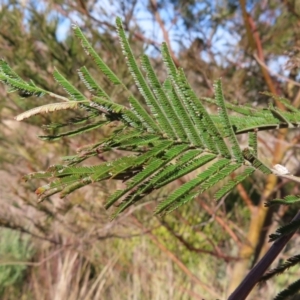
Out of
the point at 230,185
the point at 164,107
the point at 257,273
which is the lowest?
the point at 257,273

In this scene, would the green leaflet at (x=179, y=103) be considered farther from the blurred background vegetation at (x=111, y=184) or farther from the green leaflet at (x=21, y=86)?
the blurred background vegetation at (x=111, y=184)

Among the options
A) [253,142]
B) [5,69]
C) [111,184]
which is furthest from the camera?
[111,184]

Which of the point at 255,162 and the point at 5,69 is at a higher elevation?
the point at 5,69

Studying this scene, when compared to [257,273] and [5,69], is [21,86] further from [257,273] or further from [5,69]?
[257,273]

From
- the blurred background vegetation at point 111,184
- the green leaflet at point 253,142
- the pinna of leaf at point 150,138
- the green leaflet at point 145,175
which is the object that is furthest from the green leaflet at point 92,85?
the blurred background vegetation at point 111,184

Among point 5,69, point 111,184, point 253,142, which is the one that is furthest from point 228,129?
point 111,184

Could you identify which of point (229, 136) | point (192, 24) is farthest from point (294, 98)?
point (229, 136)

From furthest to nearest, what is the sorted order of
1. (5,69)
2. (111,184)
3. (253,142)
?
1. (111,184)
2. (253,142)
3. (5,69)
